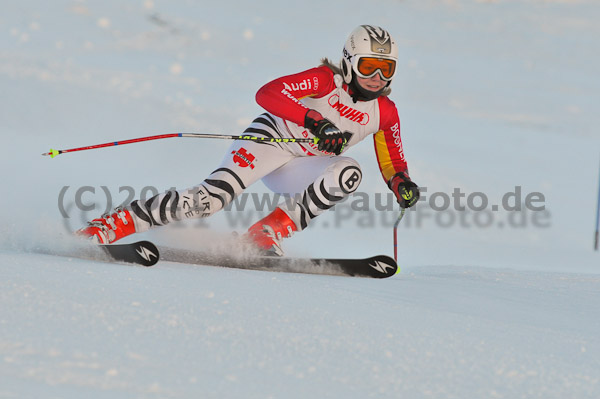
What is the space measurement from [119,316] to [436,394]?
117cm

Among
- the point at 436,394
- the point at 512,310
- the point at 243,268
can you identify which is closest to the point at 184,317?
the point at 436,394

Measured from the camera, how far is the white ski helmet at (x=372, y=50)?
14.0 ft

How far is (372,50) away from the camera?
4.25 metres

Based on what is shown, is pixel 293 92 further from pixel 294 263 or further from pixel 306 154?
pixel 294 263

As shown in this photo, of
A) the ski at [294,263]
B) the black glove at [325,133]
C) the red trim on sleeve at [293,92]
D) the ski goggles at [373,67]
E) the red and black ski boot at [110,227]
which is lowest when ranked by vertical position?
the ski at [294,263]

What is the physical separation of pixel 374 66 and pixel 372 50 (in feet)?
0.34

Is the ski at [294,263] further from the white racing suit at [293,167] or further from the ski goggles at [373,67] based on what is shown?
the ski goggles at [373,67]

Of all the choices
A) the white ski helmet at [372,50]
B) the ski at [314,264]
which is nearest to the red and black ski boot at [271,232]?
the ski at [314,264]

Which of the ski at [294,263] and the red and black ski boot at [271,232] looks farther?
the red and black ski boot at [271,232]

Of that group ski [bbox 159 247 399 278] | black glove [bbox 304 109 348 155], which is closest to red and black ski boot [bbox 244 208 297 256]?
ski [bbox 159 247 399 278]

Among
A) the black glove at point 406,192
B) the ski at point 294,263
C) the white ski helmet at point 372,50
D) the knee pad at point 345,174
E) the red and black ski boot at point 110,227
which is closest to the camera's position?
the red and black ski boot at point 110,227

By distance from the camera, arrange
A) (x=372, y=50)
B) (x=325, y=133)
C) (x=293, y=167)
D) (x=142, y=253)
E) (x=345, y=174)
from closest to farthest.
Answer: (x=142, y=253), (x=325, y=133), (x=372, y=50), (x=345, y=174), (x=293, y=167)

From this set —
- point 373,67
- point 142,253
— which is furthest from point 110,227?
point 373,67

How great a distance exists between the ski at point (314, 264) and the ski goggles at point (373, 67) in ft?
3.95
